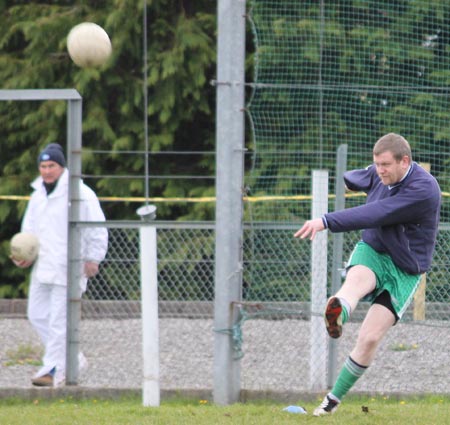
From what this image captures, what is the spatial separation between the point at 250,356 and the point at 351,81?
9.16 feet

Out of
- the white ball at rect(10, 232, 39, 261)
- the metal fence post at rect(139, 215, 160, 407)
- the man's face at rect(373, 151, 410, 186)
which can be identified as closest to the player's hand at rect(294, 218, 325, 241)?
the man's face at rect(373, 151, 410, 186)

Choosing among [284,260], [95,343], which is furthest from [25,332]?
[284,260]

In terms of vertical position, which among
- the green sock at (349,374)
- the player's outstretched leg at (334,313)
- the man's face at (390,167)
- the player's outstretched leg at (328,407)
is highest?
the man's face at (390,167)

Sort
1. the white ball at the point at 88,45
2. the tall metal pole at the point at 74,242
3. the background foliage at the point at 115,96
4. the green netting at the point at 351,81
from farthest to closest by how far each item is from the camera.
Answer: the background foliage at the point at 115,96 < the green netting at the point at 351,81 < the tall metal pole at the point at 74,242 < the white ball at the point at 88,45

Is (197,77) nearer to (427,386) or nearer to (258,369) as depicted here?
(258,369)

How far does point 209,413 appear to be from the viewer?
7527 millimetres

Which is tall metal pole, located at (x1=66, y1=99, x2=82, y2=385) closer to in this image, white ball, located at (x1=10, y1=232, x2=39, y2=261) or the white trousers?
the white trousers

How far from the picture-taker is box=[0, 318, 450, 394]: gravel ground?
930 centimetres

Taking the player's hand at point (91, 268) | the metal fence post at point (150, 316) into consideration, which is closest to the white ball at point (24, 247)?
the player's hand at point (91, 268)

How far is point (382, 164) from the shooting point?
701cm

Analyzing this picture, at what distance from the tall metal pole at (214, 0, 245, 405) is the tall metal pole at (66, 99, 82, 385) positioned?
1281 mm

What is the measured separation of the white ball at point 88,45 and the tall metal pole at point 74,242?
394mm

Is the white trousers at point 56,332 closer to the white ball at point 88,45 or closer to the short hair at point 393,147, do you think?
the white ball at point 88,45

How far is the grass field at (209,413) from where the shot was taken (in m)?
7.03
